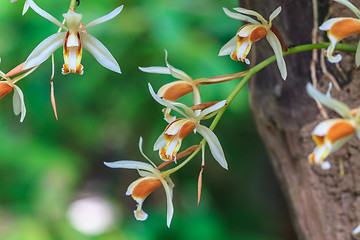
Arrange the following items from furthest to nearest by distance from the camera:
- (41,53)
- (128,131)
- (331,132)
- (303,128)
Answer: (128,131) < (303,128) < (41,53) < (331,132)

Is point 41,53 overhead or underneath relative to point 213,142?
overhead

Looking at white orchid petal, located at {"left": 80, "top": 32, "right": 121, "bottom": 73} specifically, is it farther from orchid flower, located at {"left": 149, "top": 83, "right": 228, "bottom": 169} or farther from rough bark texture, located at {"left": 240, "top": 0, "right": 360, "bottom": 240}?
rough bark texture, located at {"left": 240, "top": 0, "right": 360, "bottom": 240}

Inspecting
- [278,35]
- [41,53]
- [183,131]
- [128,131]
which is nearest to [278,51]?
[278,35]

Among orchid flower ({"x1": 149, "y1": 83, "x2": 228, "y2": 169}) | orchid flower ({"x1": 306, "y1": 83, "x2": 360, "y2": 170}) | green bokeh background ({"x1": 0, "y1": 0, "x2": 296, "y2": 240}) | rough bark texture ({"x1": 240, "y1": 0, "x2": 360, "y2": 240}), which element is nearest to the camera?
orchid flower ({"x1": 306, "y1": 83, "x2": 360, "y2": 170})

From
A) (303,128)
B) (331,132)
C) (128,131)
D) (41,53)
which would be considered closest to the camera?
(331,132)

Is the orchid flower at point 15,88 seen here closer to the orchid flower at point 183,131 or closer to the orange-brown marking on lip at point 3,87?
the orange-brown marking on lip at point 3,87

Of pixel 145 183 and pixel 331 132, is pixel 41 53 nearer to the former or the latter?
pixel 145 183

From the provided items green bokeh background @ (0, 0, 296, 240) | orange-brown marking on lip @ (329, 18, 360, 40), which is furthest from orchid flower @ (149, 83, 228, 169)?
green bokeh background @ (0, 0, 296, 240)
